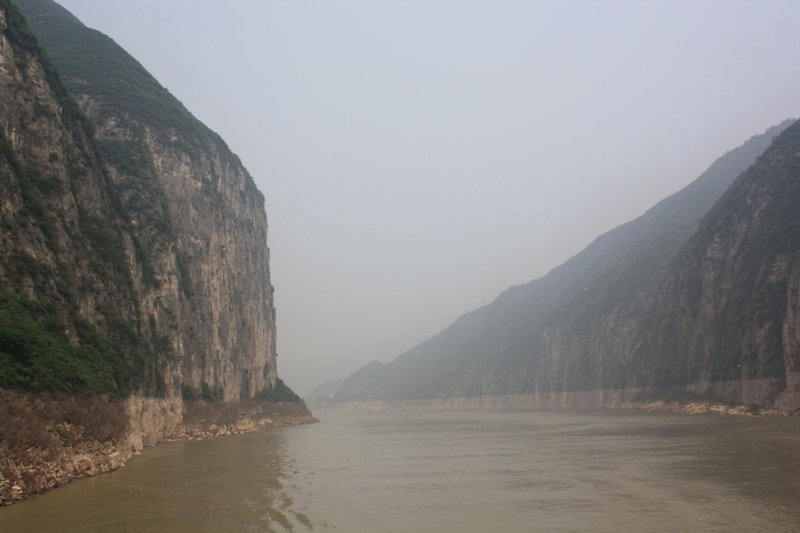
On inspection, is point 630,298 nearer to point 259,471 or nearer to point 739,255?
point 739,255

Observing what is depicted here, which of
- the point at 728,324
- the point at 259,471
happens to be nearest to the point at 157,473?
the point at 259,471

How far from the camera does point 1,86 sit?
1089 inches

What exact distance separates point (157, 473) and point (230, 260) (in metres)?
48.0

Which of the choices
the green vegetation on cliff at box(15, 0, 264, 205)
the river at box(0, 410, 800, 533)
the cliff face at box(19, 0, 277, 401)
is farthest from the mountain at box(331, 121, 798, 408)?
the green vegetation on cliff at box(15, 0, 264, 205)

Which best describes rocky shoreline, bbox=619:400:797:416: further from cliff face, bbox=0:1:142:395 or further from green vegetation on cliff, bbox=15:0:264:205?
green vegetation on cliff, bbox=15:0:264:205

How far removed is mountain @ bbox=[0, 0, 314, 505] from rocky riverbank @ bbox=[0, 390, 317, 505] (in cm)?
7

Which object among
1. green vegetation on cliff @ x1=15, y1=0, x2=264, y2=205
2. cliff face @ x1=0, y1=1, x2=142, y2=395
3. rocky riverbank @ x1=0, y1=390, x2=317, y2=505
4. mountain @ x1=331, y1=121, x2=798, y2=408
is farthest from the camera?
mountain @ x1=331, y1=121, x2=798, y2=408

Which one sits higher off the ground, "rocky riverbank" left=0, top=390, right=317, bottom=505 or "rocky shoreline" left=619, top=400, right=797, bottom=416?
"rocky riverbank" left=0, top=390, right=317, bottom=505

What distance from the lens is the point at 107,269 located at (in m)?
33.1

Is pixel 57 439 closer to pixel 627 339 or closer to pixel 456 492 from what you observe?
pixel 456 492

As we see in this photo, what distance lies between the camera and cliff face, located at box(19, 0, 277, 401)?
1892 inches

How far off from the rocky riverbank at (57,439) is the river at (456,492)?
0.63 meters

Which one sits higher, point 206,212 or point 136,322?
point 206,212

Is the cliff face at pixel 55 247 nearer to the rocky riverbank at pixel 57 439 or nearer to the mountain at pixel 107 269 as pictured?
the mountain at pixel 107 269
